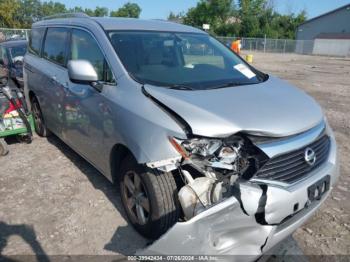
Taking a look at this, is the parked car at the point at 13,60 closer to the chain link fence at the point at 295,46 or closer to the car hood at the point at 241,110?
the car hood at the point at 241,110

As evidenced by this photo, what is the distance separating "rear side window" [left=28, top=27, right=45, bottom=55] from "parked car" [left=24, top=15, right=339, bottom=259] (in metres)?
1.76

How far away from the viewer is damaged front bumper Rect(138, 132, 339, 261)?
84.0 inches

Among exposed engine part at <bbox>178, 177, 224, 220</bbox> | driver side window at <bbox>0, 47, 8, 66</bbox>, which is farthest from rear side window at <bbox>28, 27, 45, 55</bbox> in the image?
driver side window at <bbox>0, 47, 8, 66</bbox>

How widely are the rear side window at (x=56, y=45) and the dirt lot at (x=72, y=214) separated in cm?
144

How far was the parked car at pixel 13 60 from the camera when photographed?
9148 millimetres

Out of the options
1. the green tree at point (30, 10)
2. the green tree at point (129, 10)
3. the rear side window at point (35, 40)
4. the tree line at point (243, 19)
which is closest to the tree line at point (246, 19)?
the tree line at point (243, 19)

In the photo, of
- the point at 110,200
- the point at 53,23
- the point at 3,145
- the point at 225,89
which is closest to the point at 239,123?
the point at 225,89

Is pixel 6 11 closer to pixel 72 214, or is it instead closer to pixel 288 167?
pixel 72 214

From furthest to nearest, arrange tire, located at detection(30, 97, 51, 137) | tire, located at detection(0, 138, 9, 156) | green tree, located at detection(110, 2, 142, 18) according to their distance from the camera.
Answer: green tree, located at detection(110, 2, 142, 18), tire, located at detection(30, 97, 51, 137), tire, located at detection(0, 138, 9, 156)

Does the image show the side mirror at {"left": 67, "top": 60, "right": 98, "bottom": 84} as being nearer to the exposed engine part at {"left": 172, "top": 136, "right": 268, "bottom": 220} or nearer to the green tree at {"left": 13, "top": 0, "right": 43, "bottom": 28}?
the exposed engine part at {"left": 172, "top": 136, "right": 268, "bottom": 220}

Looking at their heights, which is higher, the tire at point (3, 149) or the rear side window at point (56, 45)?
the rear side window at point (56, 45)

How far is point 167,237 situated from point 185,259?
0.19m

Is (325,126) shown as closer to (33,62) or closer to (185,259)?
(185,259)

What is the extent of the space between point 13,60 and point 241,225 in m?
9.30
